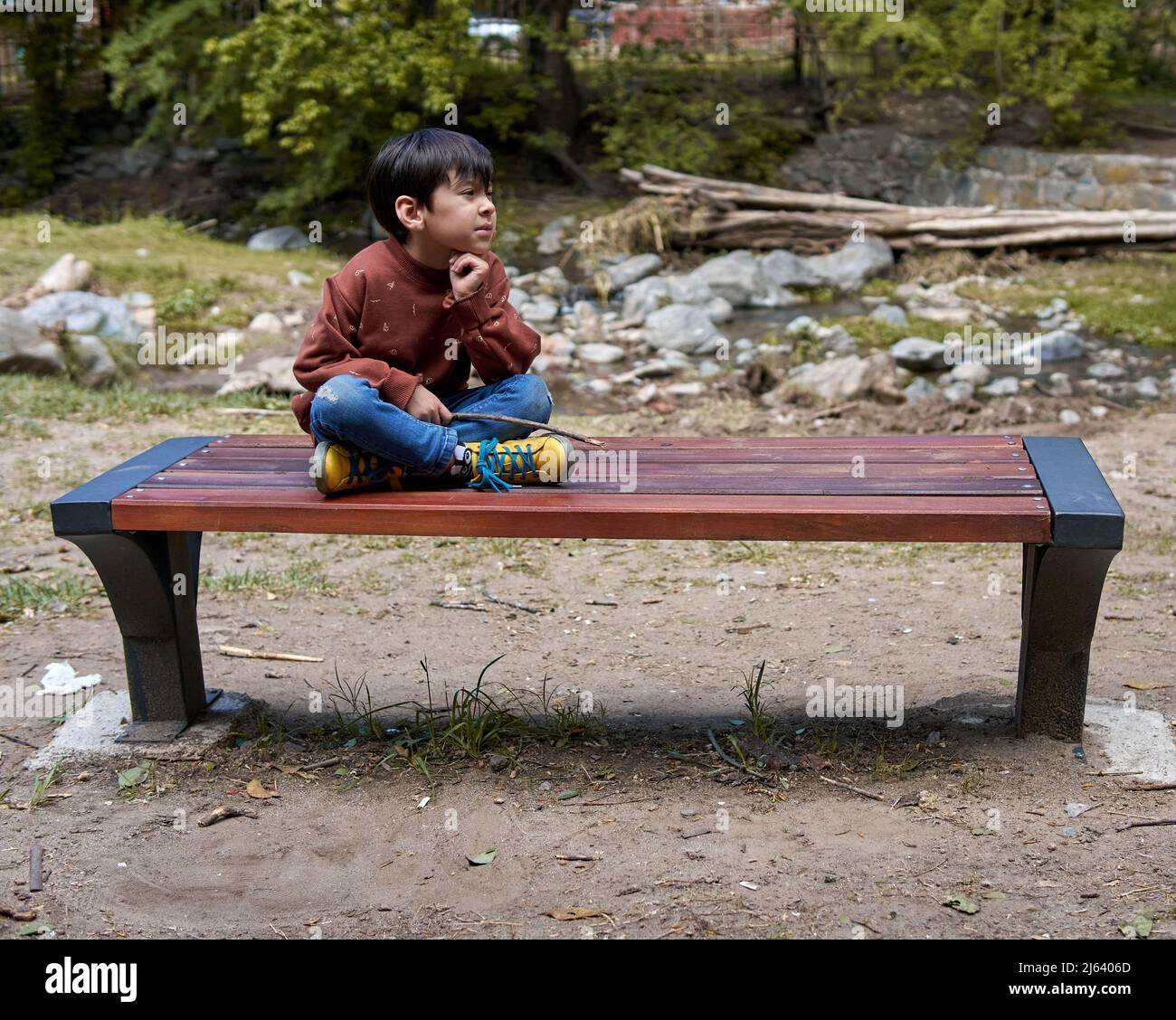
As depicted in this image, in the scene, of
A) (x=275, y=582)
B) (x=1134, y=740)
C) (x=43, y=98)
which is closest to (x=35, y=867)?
(x=275, y=582)

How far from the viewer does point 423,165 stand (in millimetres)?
3264

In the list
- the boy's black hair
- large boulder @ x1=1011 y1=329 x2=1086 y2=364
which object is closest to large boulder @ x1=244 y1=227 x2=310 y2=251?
large boulder @ x1=1011 y1=329 x2=1086 y2=364

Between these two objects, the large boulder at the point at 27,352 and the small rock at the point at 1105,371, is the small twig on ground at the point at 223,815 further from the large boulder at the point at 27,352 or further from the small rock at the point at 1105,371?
the small rock at the point at 1105,371

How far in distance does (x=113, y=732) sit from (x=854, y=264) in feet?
29.3

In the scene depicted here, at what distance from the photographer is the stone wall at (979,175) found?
12.2m

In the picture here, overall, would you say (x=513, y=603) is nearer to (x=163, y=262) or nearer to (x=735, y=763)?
(x=735, y=763)

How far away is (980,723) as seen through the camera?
140 inches

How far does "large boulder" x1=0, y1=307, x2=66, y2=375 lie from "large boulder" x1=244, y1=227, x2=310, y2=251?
4987mm

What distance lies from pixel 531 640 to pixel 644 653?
0.40 m

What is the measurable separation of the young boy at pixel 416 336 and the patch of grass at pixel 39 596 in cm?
191

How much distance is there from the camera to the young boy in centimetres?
322

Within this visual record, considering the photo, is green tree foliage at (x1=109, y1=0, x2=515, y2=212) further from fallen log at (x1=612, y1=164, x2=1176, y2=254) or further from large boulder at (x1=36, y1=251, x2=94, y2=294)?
large boulder at (x1=36, y1=251, x2=94, y2=294)

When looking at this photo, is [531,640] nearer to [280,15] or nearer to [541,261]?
[541,261]
